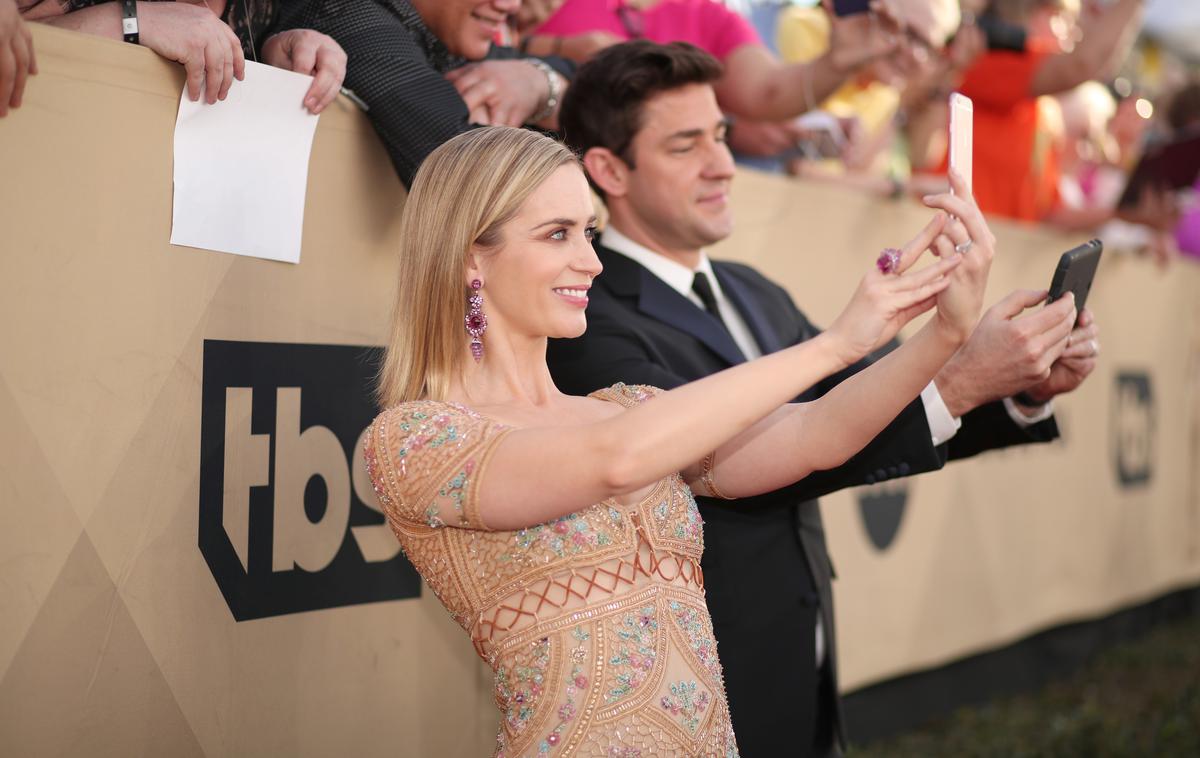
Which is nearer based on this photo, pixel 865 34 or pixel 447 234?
pixel 447 234

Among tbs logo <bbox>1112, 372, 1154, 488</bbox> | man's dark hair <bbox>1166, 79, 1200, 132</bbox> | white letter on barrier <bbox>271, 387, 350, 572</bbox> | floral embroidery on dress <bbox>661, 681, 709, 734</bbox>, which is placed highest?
floral embroidery on dress <bbox>661, 681, 709, 734</bbox>

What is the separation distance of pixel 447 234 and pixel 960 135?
69cm

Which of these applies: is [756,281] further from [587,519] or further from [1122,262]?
[1122,262]

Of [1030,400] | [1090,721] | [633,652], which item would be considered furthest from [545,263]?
[1090,721]

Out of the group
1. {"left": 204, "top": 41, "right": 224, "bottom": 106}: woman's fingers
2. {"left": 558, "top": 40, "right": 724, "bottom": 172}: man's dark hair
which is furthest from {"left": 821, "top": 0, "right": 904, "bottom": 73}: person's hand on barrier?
{"left": 204, "top": 41, "right": 224, "bottom": 106}: woman's fingers

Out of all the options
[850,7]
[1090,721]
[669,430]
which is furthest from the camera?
[1090,721]

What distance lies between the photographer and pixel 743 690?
2125 mm

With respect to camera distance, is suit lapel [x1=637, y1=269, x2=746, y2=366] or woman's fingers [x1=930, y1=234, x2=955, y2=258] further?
suit lapel [x1=637, y1=269, x2=746, y2=366]

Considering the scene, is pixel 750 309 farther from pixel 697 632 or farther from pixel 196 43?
pixel 196 43

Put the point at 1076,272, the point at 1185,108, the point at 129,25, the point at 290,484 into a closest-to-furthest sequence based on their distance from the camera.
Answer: the point at 129,25, the point at 1076,272, the point at 290,484, the point at 1185,108

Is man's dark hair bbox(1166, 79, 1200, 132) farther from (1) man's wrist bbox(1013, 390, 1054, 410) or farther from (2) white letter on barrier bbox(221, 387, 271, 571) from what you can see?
(2) white letter on barrier bbox(221, 387, 271, 571)

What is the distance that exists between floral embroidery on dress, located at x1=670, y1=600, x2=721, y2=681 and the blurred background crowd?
91 centimetres

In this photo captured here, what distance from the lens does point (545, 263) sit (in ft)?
5.33

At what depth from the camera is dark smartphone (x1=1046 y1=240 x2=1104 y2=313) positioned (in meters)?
1.82
